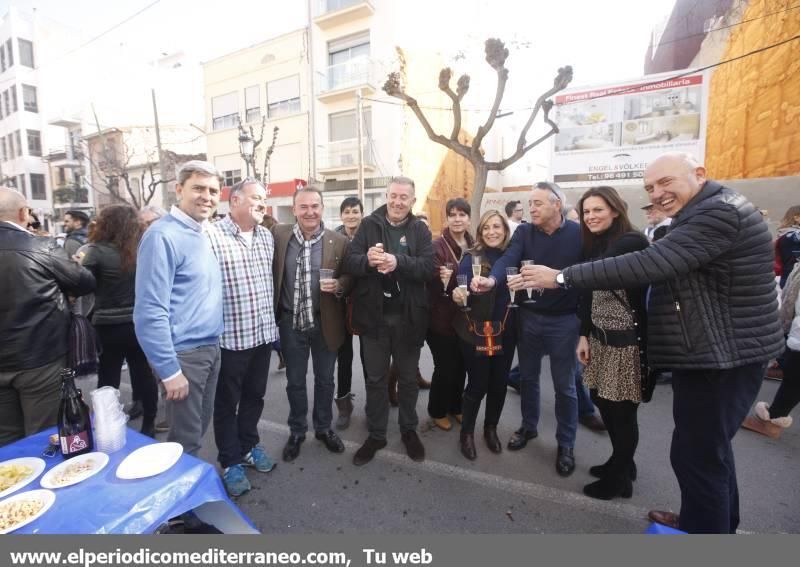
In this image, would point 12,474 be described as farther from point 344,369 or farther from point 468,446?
point 468,446

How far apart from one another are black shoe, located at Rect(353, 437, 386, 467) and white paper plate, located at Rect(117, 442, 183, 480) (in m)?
1.67

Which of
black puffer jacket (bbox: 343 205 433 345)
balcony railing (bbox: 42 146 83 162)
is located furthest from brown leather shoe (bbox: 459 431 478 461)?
balcony railing (bbox: 42 146 83 162)

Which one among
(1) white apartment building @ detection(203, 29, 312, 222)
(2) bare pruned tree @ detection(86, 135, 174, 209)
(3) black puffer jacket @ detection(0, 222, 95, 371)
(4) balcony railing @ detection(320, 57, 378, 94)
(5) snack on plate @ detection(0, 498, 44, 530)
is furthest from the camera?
(2) bare pruned tree @ detection(86, 135, 174, 209)

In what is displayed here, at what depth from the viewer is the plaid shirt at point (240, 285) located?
2.50m

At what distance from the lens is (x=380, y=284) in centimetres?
295

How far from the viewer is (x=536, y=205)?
2.79m

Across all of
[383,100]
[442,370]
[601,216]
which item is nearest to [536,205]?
[601,216]

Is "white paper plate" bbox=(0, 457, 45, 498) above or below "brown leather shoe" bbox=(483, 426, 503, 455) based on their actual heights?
above

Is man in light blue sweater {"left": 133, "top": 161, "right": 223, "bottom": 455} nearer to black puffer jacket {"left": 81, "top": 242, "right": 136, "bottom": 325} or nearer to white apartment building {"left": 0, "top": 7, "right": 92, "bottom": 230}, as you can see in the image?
black puffer jacket {"left": 81, "top": 242, "right": 136, "bottom": 325}

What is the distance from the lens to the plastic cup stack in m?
1.63

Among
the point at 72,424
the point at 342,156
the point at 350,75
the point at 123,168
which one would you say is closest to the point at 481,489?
the point at 72,424

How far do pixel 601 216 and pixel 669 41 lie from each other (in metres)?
19.1

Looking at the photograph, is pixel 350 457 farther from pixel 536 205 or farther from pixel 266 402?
pixel 536 205

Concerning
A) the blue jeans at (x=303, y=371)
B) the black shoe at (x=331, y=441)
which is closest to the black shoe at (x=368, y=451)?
the black shoe at (x=331, y=441)
